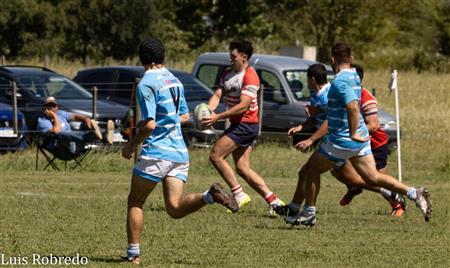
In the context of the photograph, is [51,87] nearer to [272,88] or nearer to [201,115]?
[272,88]

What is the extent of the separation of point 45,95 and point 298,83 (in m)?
5.21

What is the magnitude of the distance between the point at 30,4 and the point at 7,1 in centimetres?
120

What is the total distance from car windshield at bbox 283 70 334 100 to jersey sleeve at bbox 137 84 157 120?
15.0m

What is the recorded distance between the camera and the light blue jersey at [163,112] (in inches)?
349

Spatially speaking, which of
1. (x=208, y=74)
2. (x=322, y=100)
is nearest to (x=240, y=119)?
(x=322, y=100)

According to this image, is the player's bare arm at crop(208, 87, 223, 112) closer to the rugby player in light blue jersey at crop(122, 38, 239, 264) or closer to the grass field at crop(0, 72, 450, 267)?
the grass field at crop(0, 72, 450, 267)

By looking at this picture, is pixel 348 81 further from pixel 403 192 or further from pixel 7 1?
A: pixel 7 1

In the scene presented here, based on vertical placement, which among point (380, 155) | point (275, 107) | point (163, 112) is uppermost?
point (163, 112)

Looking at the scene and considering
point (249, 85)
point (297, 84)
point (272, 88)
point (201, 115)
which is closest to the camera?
point (201, 115)

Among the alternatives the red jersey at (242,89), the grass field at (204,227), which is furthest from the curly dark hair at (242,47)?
the grass field at (204,227)

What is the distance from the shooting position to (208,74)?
83.3ft

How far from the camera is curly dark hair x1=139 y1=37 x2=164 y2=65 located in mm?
8961
